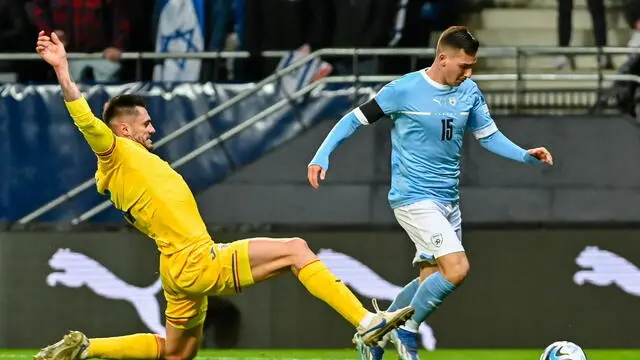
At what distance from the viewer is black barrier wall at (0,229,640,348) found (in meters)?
11.0

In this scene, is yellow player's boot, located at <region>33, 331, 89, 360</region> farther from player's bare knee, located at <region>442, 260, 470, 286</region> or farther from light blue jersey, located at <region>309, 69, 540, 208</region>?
player's bare knee, located at <region>442, 260, 470, 286</region>

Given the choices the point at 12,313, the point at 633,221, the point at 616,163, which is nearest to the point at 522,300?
the point at 633,221

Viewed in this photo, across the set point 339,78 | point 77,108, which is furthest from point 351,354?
point 77,108

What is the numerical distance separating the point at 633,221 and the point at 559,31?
9.34ft

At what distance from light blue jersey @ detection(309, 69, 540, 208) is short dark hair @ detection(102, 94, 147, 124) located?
1.15m

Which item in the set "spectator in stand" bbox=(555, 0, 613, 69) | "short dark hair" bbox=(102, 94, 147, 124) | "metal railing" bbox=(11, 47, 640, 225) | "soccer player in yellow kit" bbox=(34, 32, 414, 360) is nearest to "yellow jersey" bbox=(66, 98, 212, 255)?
"soccer player in yellow kit" bbox=(34, 32, 414, 360)

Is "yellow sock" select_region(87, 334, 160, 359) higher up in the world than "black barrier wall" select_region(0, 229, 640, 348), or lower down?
higher up

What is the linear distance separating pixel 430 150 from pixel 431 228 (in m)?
0.46

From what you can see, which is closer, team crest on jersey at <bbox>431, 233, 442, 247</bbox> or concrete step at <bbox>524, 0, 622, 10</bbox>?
team crest on jersey at <bbox>431, 233, 442, 247</bbox>

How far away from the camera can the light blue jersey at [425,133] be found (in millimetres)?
8961

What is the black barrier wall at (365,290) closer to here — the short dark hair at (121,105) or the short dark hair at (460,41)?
the short dark hair at (460,41)

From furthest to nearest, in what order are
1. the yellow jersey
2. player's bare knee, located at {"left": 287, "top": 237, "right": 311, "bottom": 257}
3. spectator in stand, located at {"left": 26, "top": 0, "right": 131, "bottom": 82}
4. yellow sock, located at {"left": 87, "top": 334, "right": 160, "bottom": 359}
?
spectator in stand, located at {"left": 26, "top": 0, "right": 131, "bottom": 82}, yellow sock, located at {"left": 87, "top": 334, "right": 160, "bottom": 359}, the yellow jersey, player's bare knee, located at {"left": 287, "top": 237, "right": 311, "bottom": 257}

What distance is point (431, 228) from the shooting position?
8.86 meters

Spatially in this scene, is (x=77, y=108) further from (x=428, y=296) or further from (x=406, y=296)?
(x=406, y=296)
